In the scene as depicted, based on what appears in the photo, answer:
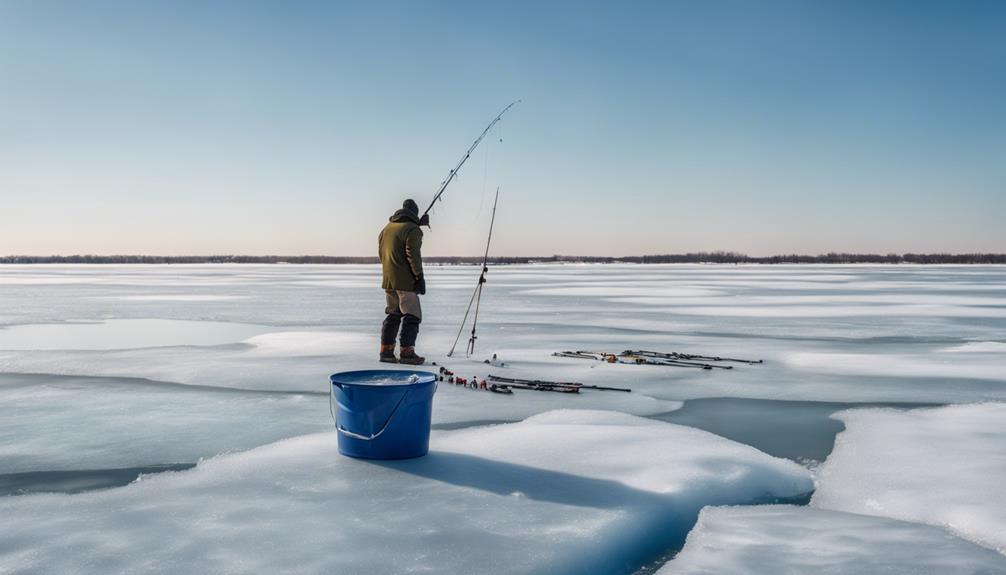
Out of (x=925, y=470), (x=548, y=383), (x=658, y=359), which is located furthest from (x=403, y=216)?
(x=925, y=470)

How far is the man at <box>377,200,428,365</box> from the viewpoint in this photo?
7.79 meters

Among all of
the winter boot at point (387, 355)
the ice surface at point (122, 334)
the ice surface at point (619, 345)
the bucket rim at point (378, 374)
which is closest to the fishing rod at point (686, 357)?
the ice surface at point (619, 345)

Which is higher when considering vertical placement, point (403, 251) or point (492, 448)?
point (403, 251)

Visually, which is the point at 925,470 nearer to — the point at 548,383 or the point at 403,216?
the point at 548,383

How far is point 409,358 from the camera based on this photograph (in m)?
7.92

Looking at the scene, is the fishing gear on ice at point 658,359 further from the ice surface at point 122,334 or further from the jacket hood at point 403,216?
the ice surface at point 122,334

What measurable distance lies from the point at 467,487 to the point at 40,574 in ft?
5.65

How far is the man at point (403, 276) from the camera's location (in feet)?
25.5

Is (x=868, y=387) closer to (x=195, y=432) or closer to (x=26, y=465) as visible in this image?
(x=195, y=432)

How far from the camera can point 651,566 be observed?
2.84 m

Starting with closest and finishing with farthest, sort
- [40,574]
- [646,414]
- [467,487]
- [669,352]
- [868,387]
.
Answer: [40,574] → [467,487] → [646,414] → [868,387] → [669,352]

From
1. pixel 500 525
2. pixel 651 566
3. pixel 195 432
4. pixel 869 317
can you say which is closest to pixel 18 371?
pixel 195 432

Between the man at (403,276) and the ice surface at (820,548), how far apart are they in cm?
495

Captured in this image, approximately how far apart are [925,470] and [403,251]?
204 inches
